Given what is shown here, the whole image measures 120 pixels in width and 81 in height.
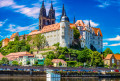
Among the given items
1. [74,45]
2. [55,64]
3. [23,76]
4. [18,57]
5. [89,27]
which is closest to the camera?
[23,76]

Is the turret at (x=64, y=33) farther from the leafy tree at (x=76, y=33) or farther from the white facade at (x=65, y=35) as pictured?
the leafy tree at (x=76, y=33)

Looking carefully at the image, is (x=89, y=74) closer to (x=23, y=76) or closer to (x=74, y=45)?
(x=23, y=76)

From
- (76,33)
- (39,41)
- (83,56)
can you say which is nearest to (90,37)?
(76,33)

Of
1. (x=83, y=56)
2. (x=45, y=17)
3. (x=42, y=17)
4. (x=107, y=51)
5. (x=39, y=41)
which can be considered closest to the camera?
(x=83, y=56)

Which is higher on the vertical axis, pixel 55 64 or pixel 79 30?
pixel 79 30

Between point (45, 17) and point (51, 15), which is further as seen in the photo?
point (51, 15)

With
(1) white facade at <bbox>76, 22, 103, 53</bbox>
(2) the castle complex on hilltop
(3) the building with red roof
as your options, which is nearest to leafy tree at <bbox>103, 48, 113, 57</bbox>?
(1) white facade at <bbox>76, 22, 103, 53</bbox>

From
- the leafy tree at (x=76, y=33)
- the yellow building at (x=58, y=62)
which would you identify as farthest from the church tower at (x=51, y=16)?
the yellow building at (x=58, y=62)

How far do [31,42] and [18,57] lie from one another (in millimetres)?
23705

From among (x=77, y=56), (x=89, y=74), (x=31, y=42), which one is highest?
(x=31, y=42)

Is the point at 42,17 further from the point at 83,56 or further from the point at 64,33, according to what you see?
the point at 83,56

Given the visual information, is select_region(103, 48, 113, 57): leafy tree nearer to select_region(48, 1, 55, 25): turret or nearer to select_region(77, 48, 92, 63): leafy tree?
select_region(77, 48, 92, 63): leafy tree

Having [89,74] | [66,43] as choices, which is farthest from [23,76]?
[66,43]

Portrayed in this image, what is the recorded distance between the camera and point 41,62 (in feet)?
292
